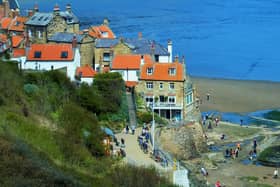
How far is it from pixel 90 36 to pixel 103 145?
1549 cm

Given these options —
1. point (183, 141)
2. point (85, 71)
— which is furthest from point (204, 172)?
point (85, 71)

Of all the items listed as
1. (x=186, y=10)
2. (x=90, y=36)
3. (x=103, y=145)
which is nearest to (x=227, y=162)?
(x=103, y=145)

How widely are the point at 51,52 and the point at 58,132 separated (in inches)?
560

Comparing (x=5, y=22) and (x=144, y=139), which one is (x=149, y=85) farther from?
(x=5, y=22)

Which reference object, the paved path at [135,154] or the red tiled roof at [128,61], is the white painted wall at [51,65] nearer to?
the red tiled roof at [128,61]

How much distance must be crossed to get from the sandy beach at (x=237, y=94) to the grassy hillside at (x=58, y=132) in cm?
1207

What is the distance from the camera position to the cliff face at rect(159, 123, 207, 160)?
2817cm

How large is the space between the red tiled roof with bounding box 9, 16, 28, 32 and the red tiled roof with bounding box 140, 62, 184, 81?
11.4 metres

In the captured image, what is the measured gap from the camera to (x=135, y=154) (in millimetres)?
24750

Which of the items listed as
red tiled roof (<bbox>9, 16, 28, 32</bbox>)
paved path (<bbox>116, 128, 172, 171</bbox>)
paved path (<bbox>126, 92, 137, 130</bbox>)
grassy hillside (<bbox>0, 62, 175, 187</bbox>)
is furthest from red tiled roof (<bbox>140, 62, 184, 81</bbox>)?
red tiled roof (<bbox>9, 16, 28, 32</bbox>)

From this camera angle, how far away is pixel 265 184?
84.5 ft

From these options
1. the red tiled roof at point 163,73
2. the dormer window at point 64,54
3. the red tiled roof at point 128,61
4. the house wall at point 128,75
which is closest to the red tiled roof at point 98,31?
the dormer window at point 64,54

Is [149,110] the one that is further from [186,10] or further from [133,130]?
[186,10]

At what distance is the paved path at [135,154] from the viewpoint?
2306 centimetres
